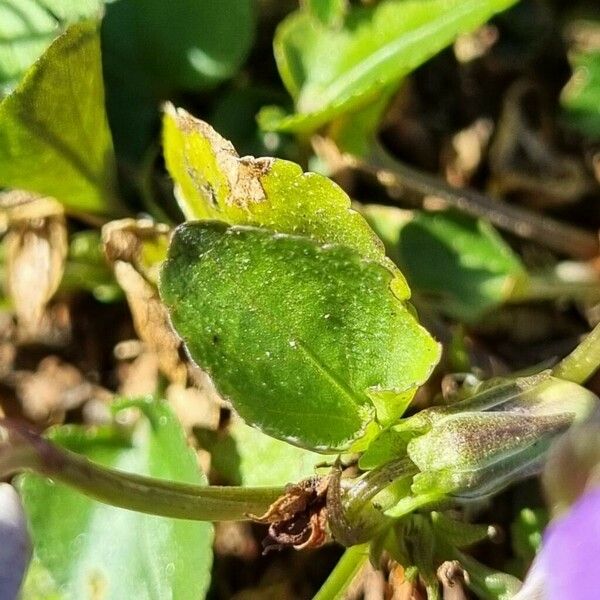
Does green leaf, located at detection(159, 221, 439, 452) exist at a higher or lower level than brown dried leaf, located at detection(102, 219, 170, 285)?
higher

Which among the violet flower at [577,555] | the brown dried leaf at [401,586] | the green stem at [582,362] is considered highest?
the violet flower at [577,555]

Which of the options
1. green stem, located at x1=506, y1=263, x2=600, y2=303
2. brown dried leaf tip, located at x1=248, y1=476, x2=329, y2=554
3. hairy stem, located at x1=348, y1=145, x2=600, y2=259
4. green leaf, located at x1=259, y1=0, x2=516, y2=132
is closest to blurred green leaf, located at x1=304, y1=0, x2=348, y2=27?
green leaf, located at x1=259, y1=0, x2=516, y2=132

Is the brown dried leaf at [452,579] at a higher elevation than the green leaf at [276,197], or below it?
below

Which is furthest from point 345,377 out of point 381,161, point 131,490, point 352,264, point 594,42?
point 594,42


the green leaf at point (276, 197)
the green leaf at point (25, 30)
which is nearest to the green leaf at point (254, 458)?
the green leaf at point (276, 197)

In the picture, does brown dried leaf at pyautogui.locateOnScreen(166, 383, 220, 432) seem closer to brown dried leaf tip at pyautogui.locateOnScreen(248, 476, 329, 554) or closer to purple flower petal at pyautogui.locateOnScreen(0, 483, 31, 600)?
brown dried leaf tip at pyautogui.locateOnScreen(248, 476, 329, 554)

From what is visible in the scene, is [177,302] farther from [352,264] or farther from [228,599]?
[228,599]

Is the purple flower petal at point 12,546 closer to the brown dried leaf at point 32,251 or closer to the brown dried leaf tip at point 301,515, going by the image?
the brown dried leaf tip at point 301,515
